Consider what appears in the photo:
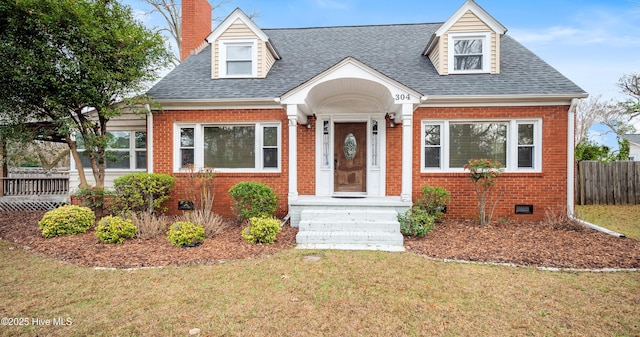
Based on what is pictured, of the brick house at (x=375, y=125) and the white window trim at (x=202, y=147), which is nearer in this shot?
the brick house at (x=375, y=125)

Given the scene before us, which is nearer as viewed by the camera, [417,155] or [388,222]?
[388,222]

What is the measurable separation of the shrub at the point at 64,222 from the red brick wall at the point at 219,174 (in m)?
2.27

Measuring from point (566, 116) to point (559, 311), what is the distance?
22.3ft

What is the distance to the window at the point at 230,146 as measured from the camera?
885cm

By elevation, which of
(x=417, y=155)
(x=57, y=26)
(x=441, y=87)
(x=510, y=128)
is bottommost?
(x=417, y=155)

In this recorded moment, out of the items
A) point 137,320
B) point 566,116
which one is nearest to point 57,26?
point 137,320

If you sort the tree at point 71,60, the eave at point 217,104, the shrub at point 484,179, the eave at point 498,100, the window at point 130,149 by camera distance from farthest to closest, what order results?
the window at point 130,149
the eave at point 217,104
the eave at point 498,100
the shrub at point 484,179
the tree at point 71,60

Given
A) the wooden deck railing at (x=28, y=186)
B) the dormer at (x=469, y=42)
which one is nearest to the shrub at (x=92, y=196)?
the wooden deck railing at (x=28, y=186)

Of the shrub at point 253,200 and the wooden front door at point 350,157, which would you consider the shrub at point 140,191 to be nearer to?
the shrub at point 253,200

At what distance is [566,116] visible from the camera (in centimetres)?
806

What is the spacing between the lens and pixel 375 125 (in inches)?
349

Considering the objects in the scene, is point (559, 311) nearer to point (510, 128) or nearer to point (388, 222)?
point (388, 222)

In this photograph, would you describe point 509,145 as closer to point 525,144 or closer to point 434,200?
point 525,144

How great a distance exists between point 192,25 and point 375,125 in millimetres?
8331
